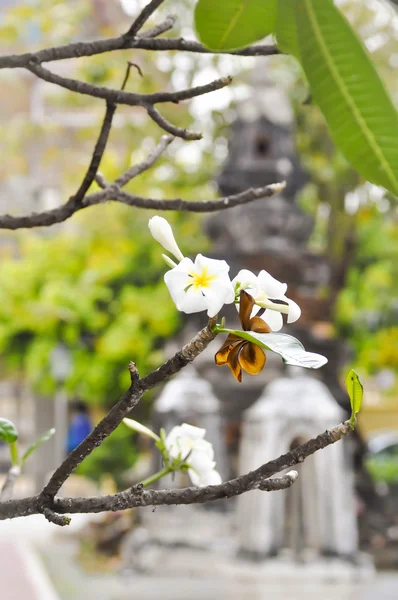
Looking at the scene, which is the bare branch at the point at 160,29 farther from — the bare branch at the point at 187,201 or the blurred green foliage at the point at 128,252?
the blurred green foliage at the point at 128,252

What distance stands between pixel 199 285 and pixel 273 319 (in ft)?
0.13

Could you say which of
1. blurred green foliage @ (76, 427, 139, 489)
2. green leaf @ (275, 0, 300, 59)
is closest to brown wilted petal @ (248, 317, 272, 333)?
green leaf @ (275, 0, 300, 59)

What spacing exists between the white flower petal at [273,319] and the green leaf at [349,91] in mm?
108

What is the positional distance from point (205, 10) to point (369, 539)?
4050 mm

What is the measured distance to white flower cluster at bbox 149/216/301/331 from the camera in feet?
1.01

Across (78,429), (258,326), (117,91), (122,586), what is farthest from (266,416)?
(258,326)

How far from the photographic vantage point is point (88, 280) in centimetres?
436

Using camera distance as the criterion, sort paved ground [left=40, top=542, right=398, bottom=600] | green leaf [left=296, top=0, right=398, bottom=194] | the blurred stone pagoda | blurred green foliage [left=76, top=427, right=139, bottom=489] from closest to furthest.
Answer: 1. green leaf [left=296, top=0, right=398, bottom=194]
2. paved ground [left=40, top=542, right=398, bottom=600]
3. the blurred stone pagoda
4. blurred green foliage [left=76, top=427, right=139, bottom=489]

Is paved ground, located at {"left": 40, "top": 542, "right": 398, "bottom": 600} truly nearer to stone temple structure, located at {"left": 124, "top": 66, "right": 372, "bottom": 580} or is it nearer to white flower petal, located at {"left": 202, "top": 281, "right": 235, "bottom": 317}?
stone temple structure, located at {"left": 124, "top": 66, "right": 372, "bottom": 580}

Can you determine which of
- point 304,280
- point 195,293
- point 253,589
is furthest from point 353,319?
point 195,293

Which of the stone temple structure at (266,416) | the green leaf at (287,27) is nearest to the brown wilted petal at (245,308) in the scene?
the green leaf at (287,27)

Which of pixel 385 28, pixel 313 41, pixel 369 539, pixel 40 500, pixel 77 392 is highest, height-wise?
pixel 385 28

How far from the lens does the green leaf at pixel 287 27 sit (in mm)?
212

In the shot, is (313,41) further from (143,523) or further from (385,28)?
(143,523)
